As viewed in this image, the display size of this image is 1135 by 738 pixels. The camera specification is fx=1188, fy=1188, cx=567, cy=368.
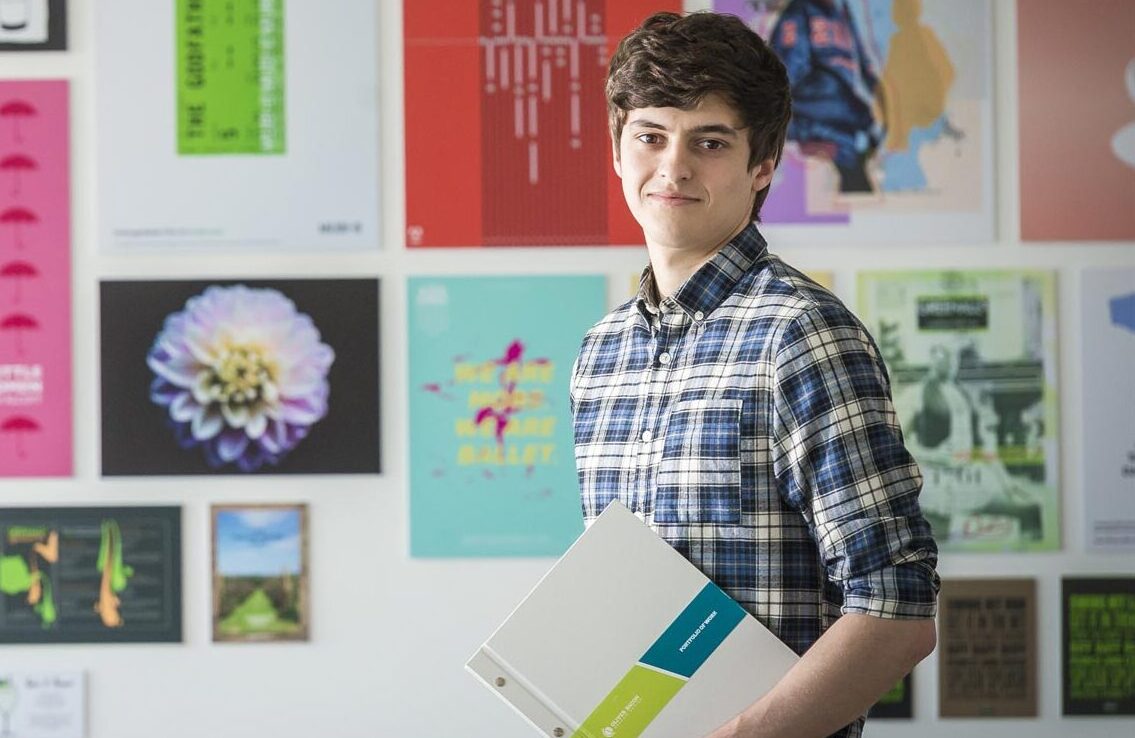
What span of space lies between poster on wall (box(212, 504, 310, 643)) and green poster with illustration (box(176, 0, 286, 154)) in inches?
26.2

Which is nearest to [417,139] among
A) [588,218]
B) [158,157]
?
[588,218]

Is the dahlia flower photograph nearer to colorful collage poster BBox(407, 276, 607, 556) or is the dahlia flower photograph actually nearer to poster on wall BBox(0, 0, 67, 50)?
colorful collage poster BBox(407, 276, 607, 556)

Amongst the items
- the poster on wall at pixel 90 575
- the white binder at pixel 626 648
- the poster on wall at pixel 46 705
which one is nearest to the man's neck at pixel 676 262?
the white binder at pixel 626 648

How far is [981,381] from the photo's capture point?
6.98 feet

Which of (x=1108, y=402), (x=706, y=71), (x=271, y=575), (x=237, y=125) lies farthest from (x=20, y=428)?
(x=1108, y=402)

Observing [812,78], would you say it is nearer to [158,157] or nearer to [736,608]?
[158,157]

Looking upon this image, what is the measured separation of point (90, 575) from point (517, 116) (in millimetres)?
1140

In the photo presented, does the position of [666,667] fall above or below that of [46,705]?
above

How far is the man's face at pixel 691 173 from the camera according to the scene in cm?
112

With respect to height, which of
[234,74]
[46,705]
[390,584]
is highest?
[234,74]

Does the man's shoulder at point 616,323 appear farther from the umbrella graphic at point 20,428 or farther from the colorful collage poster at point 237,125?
the umbrella graphic at point 20,428

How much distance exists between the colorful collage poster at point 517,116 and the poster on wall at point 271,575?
0.57 meters

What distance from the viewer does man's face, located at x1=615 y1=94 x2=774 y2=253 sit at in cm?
112

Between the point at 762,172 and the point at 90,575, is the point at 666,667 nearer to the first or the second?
the point at 762,172
